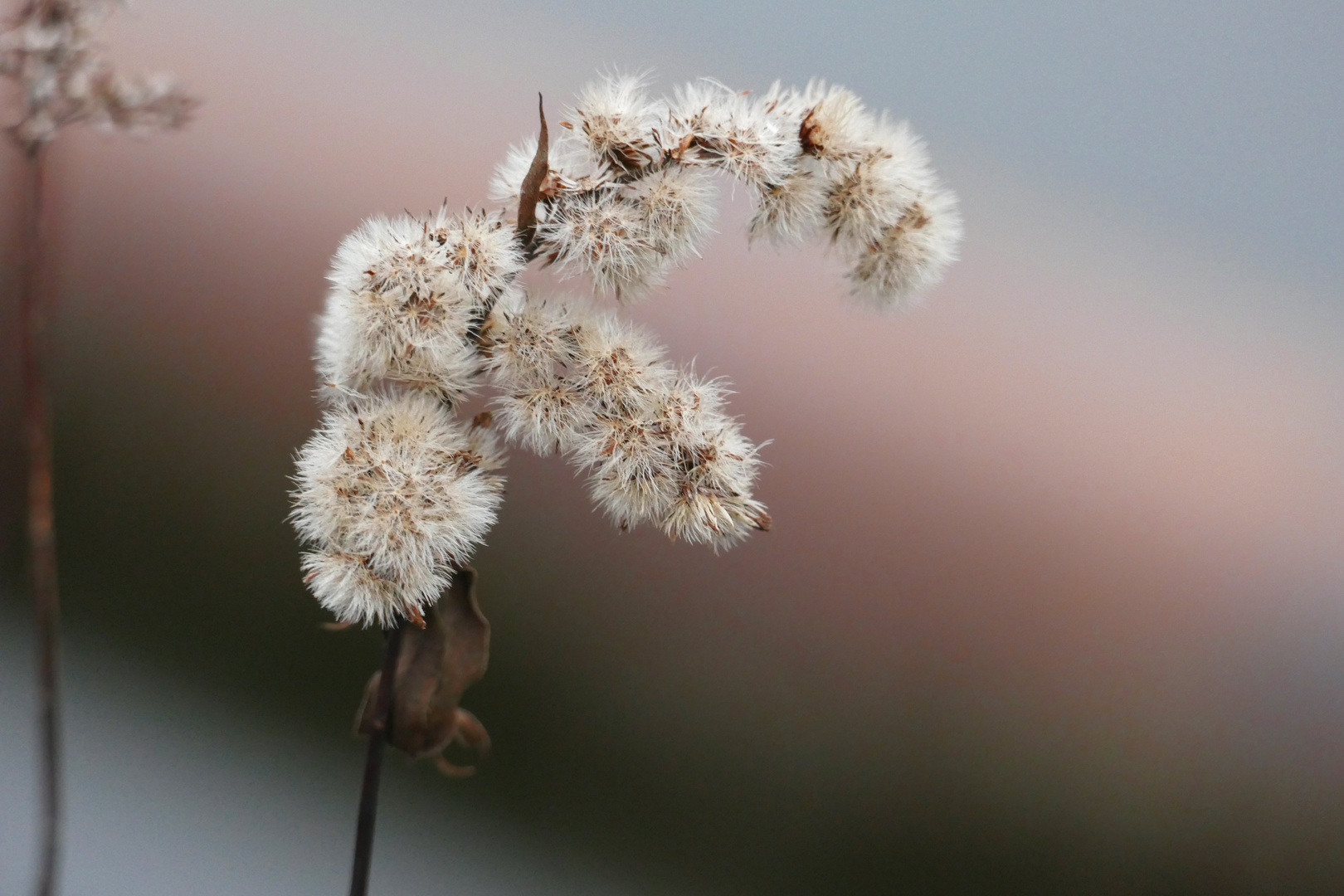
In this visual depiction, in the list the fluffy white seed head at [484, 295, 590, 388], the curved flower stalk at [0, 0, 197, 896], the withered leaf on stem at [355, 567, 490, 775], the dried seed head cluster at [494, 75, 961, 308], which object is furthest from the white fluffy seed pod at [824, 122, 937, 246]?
the curved flower stalk at [0, 0, 197, 896]

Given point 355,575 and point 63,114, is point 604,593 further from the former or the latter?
point 63,114

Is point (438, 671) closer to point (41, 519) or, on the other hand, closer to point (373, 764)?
point (373, 764)

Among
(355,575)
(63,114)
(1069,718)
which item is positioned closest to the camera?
(355,575)

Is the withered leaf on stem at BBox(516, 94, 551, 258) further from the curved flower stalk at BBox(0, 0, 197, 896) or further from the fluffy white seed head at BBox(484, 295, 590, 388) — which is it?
the curved flower stalk at BBox(0, 0, 197, 896)

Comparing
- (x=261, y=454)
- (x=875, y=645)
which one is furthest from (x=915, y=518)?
(x=261, y=454)

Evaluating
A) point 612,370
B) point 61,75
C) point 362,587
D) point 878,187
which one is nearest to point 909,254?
point 878,187

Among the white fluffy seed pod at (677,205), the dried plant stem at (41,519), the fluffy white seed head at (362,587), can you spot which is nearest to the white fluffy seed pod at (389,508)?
the fluffy white seed head at (362,587)

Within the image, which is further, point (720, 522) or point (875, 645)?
point (875, 645)
